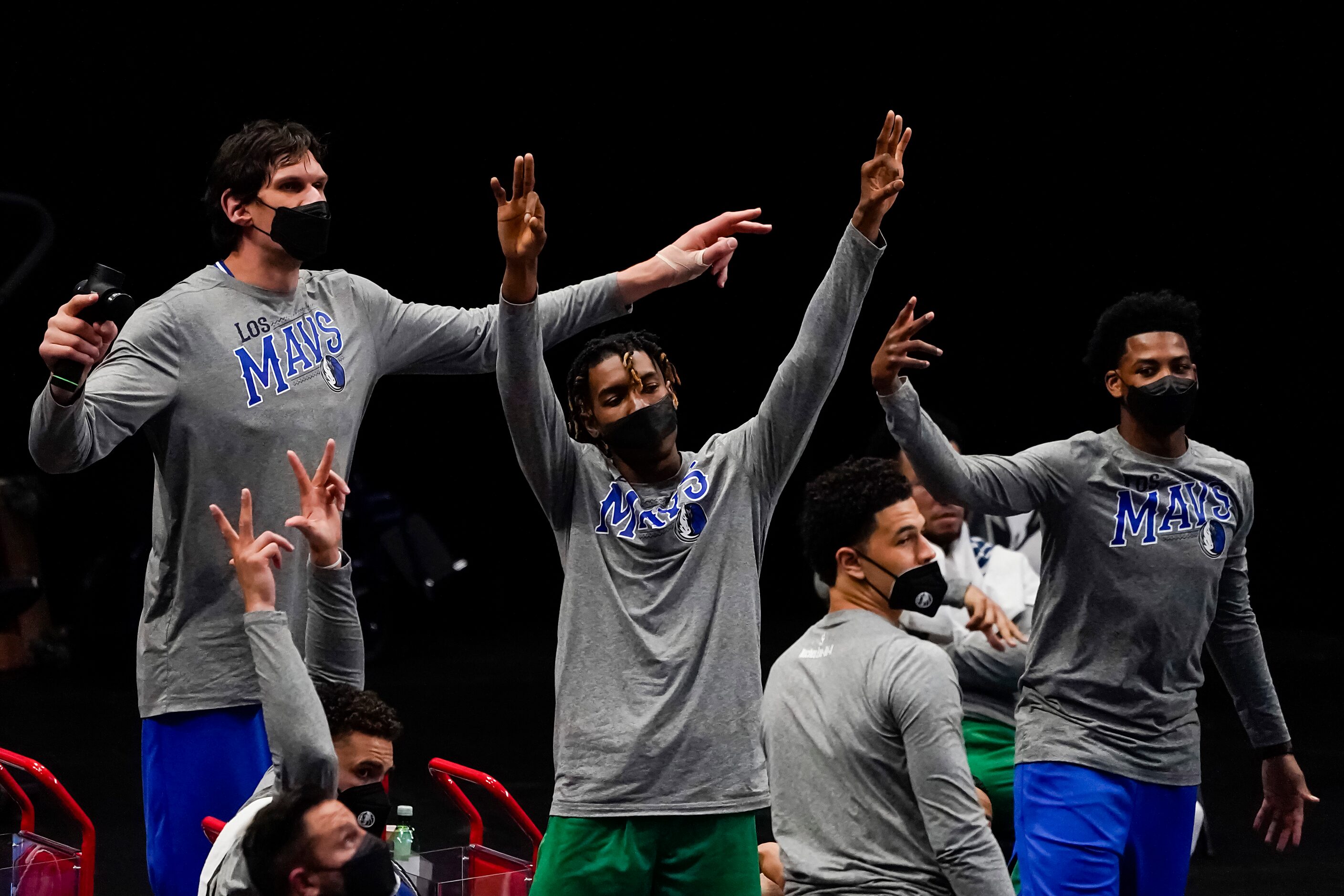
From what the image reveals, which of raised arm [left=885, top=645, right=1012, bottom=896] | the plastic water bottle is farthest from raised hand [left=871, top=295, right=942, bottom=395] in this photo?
the plastic water bottle

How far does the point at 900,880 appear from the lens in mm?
2631

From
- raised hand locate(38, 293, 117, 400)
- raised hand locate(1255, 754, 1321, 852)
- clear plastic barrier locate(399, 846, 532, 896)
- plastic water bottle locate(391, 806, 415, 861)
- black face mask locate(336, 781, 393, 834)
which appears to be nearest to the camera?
raised hand locate(38, 293, 117, 400)

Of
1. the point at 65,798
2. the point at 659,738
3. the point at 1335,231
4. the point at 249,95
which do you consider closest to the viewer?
the point at 659,738

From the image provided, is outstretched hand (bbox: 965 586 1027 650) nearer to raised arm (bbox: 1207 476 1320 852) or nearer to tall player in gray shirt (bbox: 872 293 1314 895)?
tall player in gray shirt (bbox: 872 293 1314 895)

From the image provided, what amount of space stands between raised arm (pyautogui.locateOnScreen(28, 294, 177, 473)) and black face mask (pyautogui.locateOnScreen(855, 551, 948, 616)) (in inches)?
48.1

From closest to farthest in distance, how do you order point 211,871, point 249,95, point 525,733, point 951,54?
point 211,871, point 525,733, point 249,95, point 951,54

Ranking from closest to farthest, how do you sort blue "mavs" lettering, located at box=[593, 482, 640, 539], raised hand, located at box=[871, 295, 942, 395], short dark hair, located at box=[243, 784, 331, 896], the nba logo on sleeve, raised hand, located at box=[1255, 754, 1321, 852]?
short dark hair, located at box=[243, 784, 331, 896], blue "mavs" lettering, located at box=[593, 482, 640, 539], raised hand, located at box=[871, 295, 942, 395], the nba logo on sleeve, raised hand, located at box=[1255, 754, 1321, 852]

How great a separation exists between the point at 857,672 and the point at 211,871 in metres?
1.03

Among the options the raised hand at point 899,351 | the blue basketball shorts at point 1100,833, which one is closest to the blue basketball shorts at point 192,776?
the raised hand at point 899,351

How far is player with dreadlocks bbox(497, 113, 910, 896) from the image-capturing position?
2662 mm

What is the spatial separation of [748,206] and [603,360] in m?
6.27

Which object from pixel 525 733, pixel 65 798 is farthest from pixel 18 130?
pixel 65 798

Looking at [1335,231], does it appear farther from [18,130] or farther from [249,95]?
[18,130]

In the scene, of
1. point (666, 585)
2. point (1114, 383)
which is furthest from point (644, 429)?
point (1114, 383)
